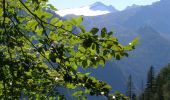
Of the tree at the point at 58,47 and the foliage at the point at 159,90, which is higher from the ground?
the tree at the point at 58,47

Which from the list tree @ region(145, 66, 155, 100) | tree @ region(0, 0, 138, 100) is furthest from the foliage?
tree @ region(0, 0, 138, 100)

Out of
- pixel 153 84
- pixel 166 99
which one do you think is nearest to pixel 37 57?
pixel 166 99

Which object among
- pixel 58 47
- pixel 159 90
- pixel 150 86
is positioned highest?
pixel 58 47

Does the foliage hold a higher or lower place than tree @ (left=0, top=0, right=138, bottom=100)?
lower

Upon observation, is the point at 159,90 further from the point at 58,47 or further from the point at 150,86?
the point at 58,47

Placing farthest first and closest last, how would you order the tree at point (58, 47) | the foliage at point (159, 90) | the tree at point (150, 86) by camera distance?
the tree at point (150, 86) → the foliage at point (159, 90) → the tree at point (58, 47)

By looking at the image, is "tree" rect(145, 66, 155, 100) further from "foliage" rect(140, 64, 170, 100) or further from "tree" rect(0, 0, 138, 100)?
"tree" rect(0, 0, 138, 100)

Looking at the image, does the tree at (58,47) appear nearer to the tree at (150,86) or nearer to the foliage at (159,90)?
the foliage at (159,90)

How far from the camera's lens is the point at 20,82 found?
7766 millimetres

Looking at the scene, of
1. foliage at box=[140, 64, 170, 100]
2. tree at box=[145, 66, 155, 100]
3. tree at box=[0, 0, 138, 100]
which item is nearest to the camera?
tree at box=[0, 0, 138, 100]

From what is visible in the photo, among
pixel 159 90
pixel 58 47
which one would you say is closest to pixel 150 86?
pixel 159 90

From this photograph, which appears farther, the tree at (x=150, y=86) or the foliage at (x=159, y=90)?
the tree at (x=150, y=86)

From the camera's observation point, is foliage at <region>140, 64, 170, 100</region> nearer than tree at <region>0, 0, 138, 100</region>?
No

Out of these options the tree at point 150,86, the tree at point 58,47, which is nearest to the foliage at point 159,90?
the tree at point 150,86
